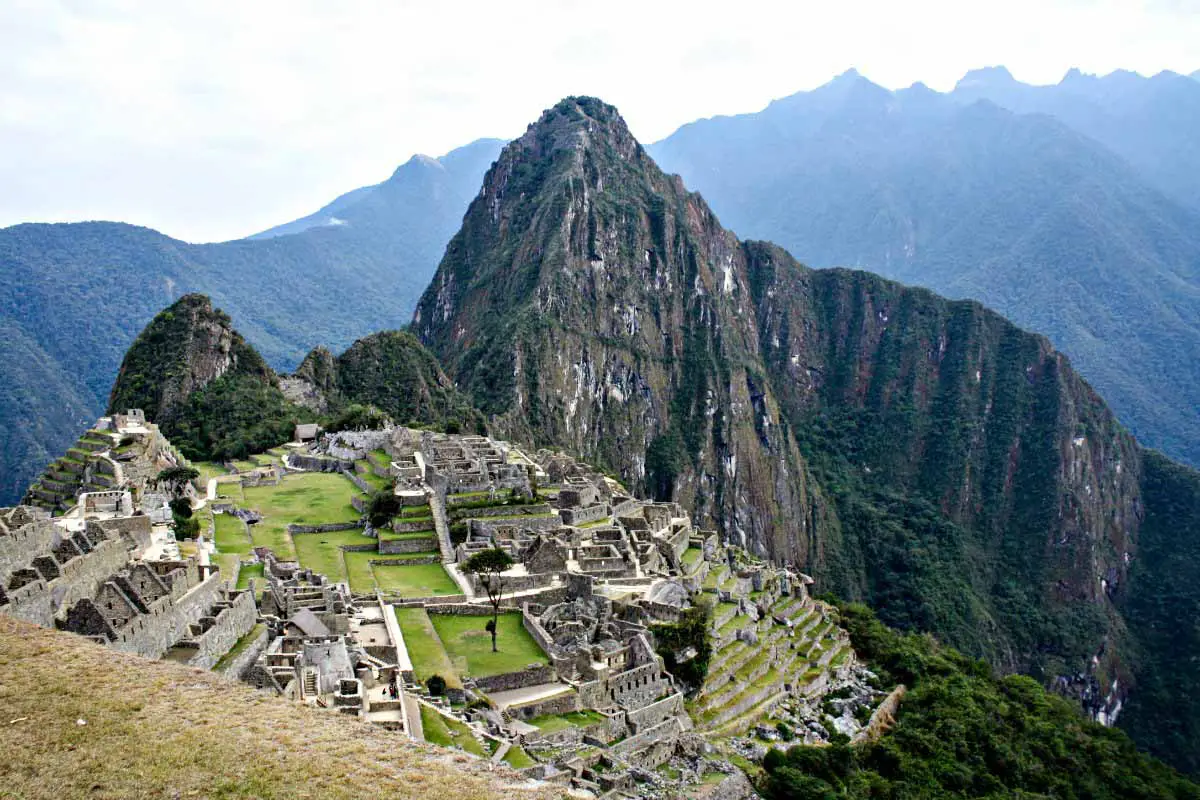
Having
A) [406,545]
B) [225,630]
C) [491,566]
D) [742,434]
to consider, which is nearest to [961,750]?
[491,566]

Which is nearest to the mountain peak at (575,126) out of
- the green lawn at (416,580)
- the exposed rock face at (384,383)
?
the exposed rock face at (384,383)

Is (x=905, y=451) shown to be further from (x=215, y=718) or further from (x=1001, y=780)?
(x=215, y=718)

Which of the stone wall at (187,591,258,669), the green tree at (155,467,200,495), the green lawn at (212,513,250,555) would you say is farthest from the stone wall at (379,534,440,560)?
the stone wall at (187,591,258,669)

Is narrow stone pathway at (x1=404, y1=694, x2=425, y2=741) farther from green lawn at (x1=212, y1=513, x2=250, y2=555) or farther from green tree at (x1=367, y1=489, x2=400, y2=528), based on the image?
green tree at (x1=367, y1=489, x2=400, y2=528)

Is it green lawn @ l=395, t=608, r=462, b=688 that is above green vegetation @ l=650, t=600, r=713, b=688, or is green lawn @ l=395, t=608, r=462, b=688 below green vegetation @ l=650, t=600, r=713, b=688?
above

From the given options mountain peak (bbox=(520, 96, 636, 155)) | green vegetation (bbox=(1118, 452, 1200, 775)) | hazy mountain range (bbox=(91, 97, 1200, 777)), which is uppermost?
mountain peak (bbox=(520, 96, 636, 155))

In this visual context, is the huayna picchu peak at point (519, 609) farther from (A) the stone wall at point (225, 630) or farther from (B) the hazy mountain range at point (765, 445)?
(B) the hazy mountain range at point (765, 445)
